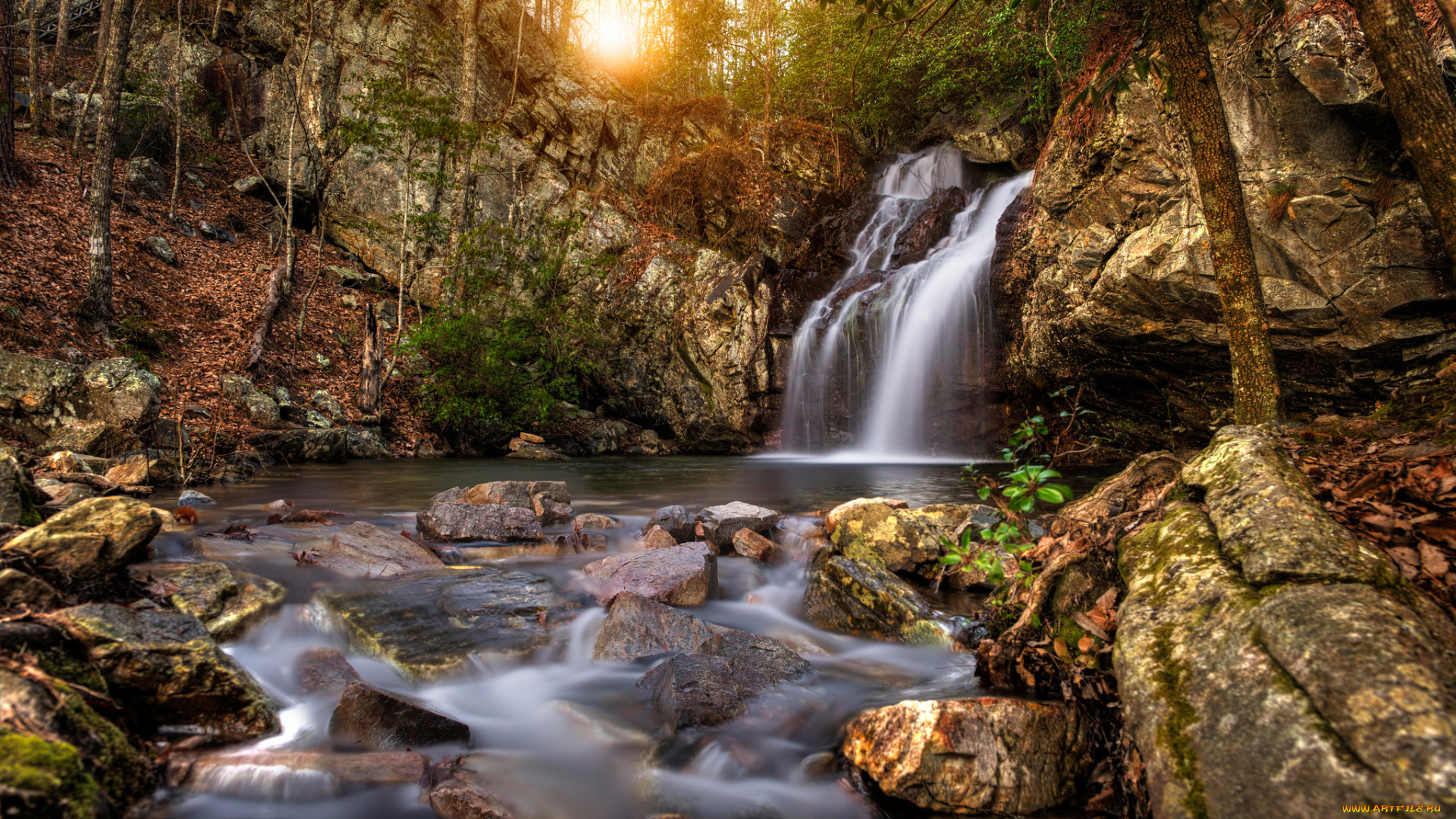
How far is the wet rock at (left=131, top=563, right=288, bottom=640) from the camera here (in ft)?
11.4

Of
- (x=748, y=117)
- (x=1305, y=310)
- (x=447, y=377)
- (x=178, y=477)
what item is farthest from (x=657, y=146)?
(x=1305, y=310)

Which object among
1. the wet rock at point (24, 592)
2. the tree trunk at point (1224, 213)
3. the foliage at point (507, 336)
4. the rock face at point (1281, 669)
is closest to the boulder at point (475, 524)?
the wet rock at point (24, 592)

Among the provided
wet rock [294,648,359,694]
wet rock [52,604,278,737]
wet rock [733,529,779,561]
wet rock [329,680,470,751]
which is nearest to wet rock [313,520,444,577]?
wet rock [294,648,359,694]

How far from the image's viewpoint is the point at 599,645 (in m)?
3.87

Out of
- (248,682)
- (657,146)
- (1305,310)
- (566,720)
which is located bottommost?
(566,720)

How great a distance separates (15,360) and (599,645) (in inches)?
359

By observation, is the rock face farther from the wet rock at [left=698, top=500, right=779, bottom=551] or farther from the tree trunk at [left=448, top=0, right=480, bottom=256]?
the tree trunk at [left=448, top=0, right=480, bottom=256]

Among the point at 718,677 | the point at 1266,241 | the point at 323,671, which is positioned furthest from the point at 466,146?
the point at 718,677

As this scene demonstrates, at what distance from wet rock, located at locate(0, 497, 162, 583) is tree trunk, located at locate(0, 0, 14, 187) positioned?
1451 centimetres

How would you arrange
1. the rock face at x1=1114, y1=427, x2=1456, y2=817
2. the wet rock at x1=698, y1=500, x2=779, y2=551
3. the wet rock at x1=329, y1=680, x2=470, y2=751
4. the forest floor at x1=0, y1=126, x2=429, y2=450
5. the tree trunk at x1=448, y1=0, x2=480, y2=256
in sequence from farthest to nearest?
the tree trunk at x1=448, y1=0, x2=480, y2=256 < the forest floor at x1=0, y1=126, x2=429, y2=450 < the wet rock at x1=698, y1=500, x2=779, y2=551 < the wet rock at x1=329, y1=680, x2=470, y2=751 < the rock face at x1=1114, y1=427, x2=1456, y2=817

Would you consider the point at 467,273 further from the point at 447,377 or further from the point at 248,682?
the point at 248,682

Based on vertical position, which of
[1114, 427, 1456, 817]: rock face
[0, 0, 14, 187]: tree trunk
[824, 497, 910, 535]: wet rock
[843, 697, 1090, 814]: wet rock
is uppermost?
[0, 0, 14, 187]: tree trunk

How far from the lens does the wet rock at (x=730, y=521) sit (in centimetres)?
633

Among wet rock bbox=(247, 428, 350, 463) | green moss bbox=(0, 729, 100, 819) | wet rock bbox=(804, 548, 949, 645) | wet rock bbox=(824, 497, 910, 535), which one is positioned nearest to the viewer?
green moss bbox=(0, 729, 100, 819)
